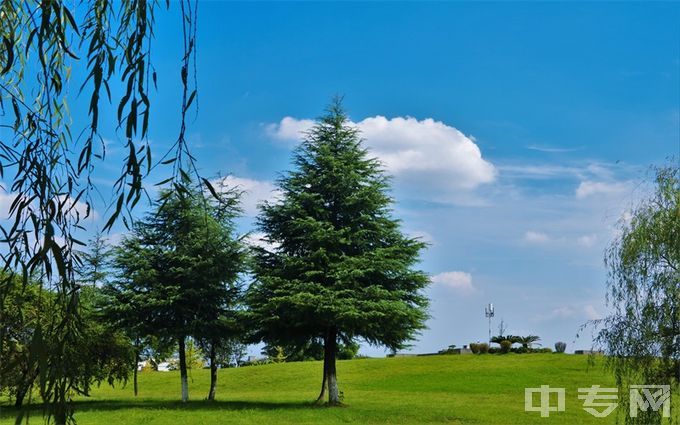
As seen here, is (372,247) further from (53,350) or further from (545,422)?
(53,350)

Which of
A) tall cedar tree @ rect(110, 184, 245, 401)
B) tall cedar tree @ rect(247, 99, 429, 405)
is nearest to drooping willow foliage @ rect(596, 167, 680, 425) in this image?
tall cedar tree @ rect(247, 99, 429, 405)

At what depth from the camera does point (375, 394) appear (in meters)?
32.8

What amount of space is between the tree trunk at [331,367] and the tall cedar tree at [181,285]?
3779mm

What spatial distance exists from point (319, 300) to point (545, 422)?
8.61m

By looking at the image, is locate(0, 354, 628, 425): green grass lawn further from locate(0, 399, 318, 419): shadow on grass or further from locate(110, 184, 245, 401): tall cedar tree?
locate(110, 184, 245, 401): tall cedar tree

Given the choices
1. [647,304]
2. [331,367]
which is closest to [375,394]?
[331,367]

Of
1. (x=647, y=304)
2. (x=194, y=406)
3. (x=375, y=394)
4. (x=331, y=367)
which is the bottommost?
(x=375, y=394)

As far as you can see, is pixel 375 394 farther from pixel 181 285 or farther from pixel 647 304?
pixel 647 304

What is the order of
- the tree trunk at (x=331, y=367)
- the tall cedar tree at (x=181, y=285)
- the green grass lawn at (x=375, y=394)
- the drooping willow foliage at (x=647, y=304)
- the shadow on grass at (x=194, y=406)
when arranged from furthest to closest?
the tall cedar tree at (x=181, y=285), the tree trunk at (x=331, y=367), the shadow on grass at (x=194, y=406), the green grass lawn at (x=375, y=394), the drooping willow foliage at (x=647, y=304)

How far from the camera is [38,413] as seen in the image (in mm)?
24344

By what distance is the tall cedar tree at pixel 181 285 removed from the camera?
91.6 ft

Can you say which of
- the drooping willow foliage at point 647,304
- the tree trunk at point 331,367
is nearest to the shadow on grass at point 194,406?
the tree trunk at point 331,367

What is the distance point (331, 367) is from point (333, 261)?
4.08m

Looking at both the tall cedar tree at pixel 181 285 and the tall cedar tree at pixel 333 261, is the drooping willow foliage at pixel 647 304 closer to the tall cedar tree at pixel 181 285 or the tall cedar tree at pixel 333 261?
the tall cedar tree at pixel 333 261
